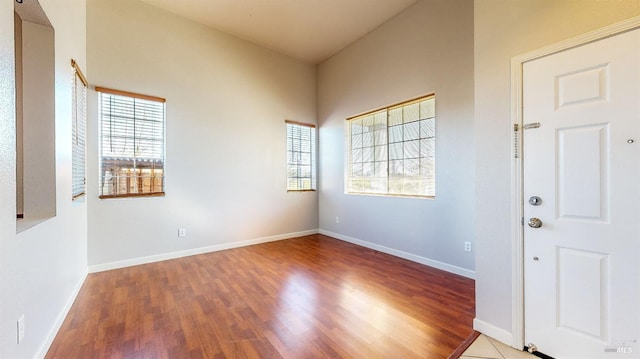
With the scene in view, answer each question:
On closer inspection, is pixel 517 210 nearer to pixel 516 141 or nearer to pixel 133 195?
pixel 516 141

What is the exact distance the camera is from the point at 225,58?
431 cm

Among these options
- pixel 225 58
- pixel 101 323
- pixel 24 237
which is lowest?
pixel 101 323

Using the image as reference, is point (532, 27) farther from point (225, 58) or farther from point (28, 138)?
point (225, 58)

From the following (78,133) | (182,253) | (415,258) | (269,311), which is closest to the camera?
(269,311)

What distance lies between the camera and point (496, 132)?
1.86 metres

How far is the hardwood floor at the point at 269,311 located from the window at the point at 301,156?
2.04m

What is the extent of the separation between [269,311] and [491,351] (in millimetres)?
1751

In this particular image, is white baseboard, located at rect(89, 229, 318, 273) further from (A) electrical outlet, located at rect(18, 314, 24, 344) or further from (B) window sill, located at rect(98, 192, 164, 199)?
(A) electrical outlet, located at rect(18, 314, 24, 344)

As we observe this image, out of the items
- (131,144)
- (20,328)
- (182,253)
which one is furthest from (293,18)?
(20,328)

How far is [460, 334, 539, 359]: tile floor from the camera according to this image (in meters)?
1.70

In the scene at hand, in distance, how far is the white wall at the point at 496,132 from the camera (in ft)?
5.62

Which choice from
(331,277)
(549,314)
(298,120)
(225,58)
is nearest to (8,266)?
(331,277)

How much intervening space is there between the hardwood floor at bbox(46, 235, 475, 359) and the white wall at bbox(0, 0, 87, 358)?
27cm

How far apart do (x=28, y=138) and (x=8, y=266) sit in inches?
45.7
